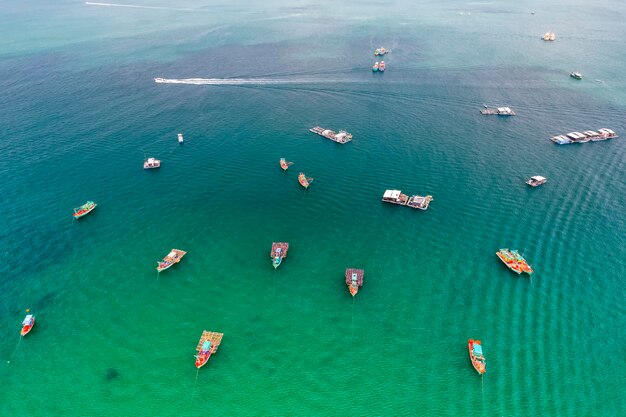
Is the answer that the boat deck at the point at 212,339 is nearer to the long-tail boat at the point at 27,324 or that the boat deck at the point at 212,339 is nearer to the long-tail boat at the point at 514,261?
the long-tail boat at the point at 27,324

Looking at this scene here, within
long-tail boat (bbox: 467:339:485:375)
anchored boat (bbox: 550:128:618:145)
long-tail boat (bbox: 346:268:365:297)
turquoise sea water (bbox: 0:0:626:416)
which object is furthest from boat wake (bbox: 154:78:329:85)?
long-tail boat (bbox: 467:339:485:375)

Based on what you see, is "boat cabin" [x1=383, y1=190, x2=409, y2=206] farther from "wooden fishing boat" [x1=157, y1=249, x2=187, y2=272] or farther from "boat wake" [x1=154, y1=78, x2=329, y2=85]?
"boat wake" [x1=154, y1=78, x2=329, y2=85]

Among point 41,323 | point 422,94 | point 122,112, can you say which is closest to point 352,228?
point 41,323

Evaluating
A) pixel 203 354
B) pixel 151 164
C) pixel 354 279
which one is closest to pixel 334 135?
pixel 151 164

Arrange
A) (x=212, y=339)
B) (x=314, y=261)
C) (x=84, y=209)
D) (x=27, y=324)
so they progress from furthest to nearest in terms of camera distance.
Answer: (x=84, y=209) → (x=314, y=261) → (x=27, y=324) → (x=212, y=339)

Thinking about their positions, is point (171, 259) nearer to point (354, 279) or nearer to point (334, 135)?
point (354, 279)
